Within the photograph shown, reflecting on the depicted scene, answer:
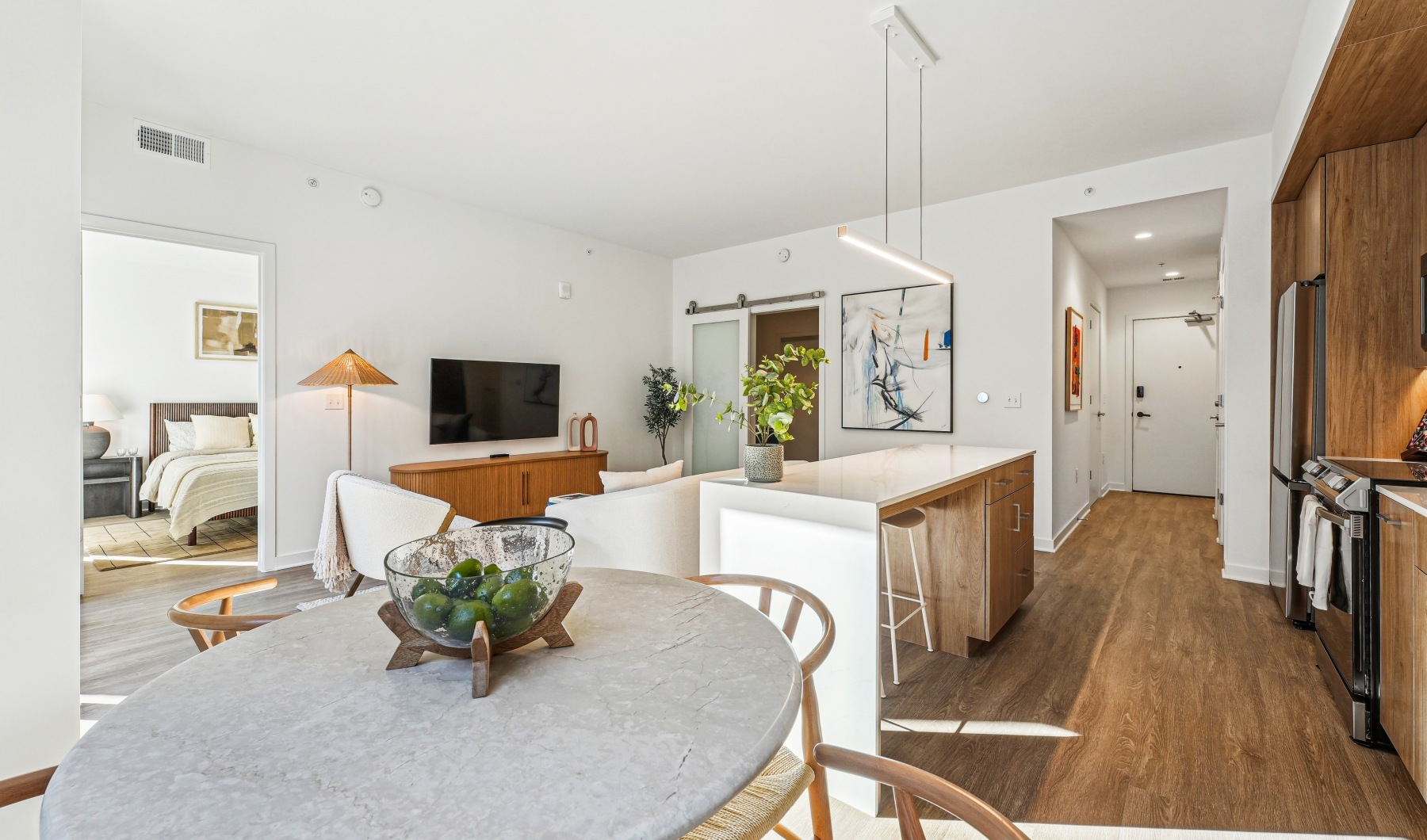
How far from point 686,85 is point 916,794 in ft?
10.5

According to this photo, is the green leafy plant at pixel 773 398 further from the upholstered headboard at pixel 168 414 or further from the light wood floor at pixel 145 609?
the upholstered headboard at pixel 168 414

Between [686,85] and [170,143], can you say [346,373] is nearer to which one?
[170,143]

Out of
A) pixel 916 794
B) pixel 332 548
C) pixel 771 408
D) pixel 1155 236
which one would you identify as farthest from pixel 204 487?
pixel 1155 236

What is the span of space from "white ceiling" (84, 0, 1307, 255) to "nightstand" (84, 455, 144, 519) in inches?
146

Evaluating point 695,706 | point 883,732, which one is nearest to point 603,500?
point 883,732

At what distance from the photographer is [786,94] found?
3195 millimetres

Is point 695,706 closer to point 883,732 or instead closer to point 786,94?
point 883,732

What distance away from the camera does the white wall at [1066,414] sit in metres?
4.44

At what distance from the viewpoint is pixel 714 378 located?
6.44m

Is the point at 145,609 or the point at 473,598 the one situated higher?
the point at 473,598

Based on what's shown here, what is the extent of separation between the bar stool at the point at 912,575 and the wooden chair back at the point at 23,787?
1.75m

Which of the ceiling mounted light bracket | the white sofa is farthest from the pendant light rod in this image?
the white sofa

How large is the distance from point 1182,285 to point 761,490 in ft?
23.4

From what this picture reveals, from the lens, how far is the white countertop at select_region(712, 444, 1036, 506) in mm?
1924
